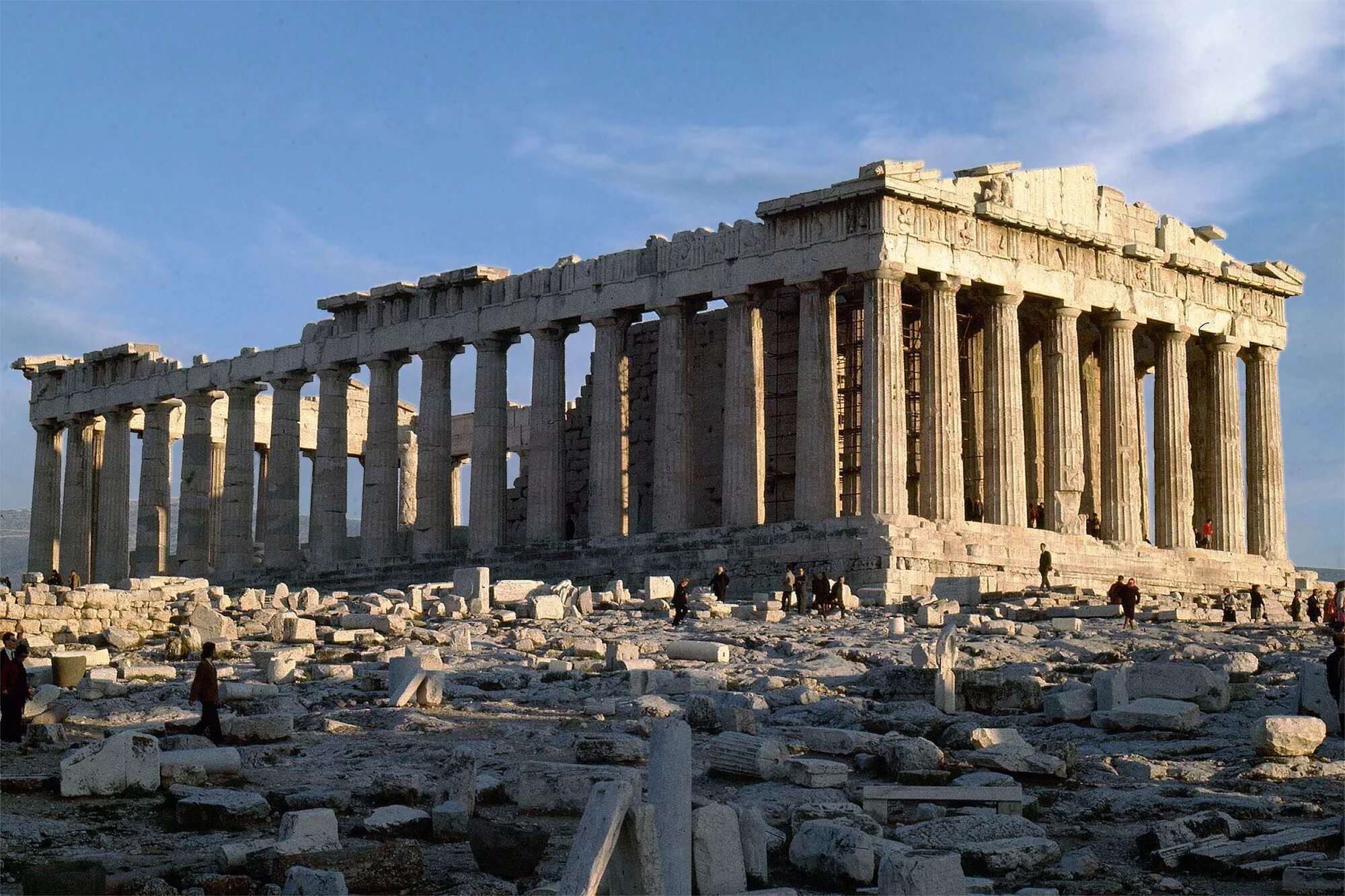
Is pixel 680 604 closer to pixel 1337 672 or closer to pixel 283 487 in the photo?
pixel 1337 672

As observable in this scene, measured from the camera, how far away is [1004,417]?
133 feet

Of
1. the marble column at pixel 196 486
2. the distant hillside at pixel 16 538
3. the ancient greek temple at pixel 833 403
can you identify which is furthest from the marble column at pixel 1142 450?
the distant hillside at pixel 16 538

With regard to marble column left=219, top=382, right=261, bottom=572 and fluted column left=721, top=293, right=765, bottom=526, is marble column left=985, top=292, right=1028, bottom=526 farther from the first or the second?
marble column left=219, top=382, right=261, bottom=572

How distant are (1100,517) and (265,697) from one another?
86.3 ft

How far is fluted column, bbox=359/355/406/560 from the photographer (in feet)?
157

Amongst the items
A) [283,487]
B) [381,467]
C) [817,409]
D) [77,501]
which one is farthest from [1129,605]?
[77,501]

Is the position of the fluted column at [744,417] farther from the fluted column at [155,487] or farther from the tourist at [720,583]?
the fluted column at [155,487]

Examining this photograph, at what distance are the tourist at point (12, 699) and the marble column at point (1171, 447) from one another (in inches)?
1195

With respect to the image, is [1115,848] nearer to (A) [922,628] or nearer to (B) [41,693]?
(B) [41,693]

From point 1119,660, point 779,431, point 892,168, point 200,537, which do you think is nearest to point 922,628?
point 1119,660

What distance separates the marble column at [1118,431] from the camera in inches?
1683

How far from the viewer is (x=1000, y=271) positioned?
40.6m

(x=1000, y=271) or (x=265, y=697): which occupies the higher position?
(x=1000, y=271)

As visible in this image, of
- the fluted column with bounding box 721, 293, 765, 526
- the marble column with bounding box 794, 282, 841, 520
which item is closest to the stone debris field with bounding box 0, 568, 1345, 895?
the marble column with bounding box 794, 282, 841, 520
